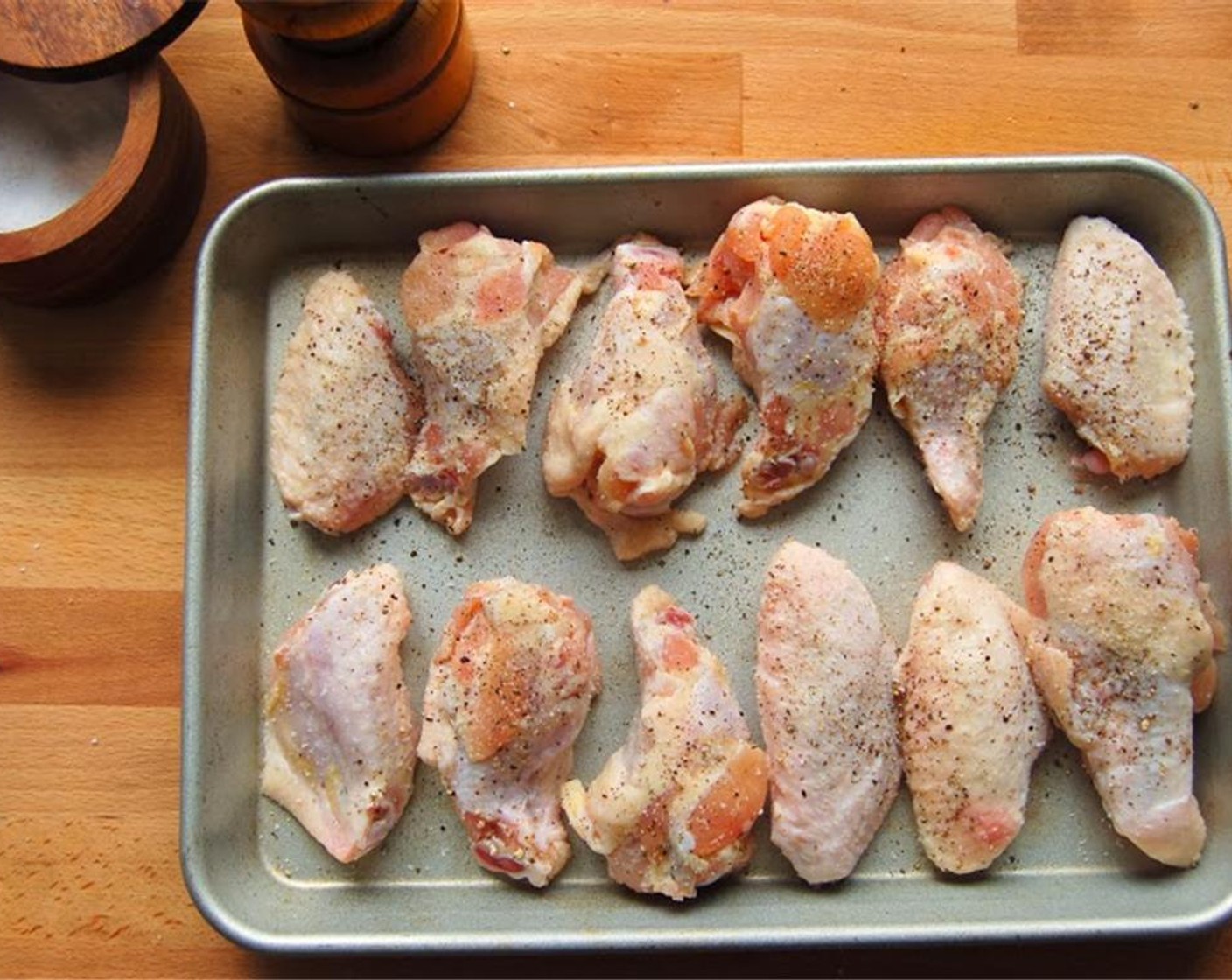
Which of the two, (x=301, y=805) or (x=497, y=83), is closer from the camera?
(x=301, y=805)

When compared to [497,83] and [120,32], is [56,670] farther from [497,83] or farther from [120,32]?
[497,83]

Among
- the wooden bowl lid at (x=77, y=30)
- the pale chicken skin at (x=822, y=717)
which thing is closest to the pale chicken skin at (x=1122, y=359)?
the pale chicken skin at (x=822, y=717)

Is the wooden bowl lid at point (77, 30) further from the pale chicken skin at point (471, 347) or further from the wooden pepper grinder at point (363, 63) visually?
the pale chicken skin at point (471, 347)

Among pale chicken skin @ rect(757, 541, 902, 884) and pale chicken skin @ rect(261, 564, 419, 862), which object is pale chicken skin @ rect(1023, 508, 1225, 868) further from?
pale chicken skin @ rect(261, 564, 419, 862)

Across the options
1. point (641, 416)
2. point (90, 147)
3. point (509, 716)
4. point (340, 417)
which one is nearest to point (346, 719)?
point (509, 716)

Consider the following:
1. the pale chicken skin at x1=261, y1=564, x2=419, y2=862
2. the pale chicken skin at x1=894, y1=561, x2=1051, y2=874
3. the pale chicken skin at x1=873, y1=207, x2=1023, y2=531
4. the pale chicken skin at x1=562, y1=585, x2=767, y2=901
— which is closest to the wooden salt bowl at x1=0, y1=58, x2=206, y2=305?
the pale chicken skin at x1=261, y1=564, x2=419, y2=862

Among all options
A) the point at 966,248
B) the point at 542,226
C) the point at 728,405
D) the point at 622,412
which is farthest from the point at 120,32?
the point at 966,248
